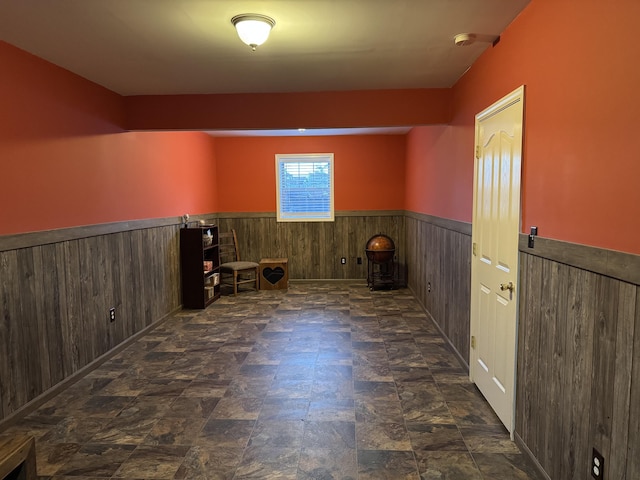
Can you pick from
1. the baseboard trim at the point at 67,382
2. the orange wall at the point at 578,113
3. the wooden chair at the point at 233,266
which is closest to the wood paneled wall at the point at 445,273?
the orange wall at the point at 578,113

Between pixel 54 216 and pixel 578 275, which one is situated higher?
pixel 54 216

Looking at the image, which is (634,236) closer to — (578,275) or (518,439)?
(578,275)

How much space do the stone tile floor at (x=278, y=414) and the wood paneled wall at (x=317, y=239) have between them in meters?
2.75

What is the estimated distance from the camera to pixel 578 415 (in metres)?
1.71

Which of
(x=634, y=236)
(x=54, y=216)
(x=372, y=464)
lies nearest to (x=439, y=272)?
(x=372, y=464)

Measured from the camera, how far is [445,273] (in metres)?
4.18

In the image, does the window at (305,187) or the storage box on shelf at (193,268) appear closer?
the storage box on shelf at (193,268)

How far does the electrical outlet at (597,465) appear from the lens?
1561mm

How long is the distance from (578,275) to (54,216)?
11.4 feet

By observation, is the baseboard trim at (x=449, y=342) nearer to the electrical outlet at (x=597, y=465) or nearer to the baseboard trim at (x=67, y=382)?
the electrical outlet at (x=597, y=465)

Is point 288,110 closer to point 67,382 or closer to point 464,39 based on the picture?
point 464,39

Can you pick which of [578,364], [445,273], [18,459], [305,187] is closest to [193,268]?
[305,187]

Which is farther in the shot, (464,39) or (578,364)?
(464,39)

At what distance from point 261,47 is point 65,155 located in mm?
1808
